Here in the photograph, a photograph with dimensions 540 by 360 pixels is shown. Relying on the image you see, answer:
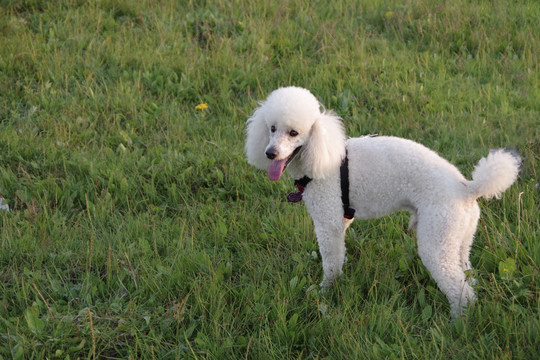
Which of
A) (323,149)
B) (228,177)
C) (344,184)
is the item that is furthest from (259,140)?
(228,177)

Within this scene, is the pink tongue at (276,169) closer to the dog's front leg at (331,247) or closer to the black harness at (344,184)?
the black harness at (344,184)

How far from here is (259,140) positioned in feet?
10.6

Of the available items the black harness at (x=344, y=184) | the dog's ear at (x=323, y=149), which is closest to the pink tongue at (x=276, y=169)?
the dog's ear at (x=323, y=149)

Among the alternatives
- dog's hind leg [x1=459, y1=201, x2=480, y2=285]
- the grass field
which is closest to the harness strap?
the grass field

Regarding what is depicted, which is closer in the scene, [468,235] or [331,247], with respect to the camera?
[468,235]

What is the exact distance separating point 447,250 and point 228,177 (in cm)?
219

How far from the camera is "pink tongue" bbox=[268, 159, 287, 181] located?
294 centimetres

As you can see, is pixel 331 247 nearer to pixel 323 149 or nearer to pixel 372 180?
pixel 372 180

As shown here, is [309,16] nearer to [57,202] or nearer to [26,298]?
[57,202]

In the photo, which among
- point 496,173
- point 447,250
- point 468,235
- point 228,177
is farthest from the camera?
point 228,177

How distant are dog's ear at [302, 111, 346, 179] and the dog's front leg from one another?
0.36 metres

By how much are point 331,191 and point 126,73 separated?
3715mm

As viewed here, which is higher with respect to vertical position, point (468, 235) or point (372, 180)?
point (372, 180)

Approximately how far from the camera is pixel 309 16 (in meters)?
6.98
